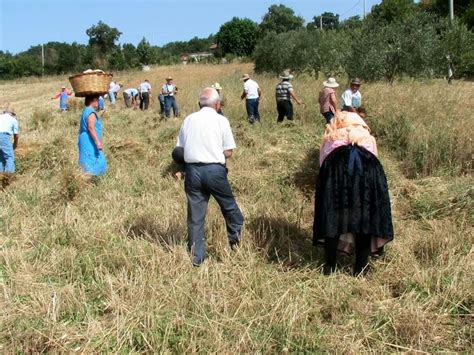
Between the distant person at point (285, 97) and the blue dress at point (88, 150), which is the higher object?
the distant person at point (285, 97)

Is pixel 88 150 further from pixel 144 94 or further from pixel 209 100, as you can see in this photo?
pixel 144 94

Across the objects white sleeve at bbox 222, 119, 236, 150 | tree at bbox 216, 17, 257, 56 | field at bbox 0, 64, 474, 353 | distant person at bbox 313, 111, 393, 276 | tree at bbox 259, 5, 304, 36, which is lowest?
field at bbox 0, 64, 474, 353

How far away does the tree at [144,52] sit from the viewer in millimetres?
67894

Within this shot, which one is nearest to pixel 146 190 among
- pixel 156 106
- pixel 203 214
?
pixel 203 214

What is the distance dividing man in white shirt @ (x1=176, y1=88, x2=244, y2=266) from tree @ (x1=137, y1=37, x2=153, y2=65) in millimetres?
65767

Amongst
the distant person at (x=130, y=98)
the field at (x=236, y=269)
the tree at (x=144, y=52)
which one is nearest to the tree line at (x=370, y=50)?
the tree at (x=144, y=52)

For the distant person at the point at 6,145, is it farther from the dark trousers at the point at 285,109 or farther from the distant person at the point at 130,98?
the distant person at the point at 130,98

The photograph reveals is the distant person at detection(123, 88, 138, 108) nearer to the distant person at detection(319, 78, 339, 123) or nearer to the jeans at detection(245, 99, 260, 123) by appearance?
the jeans at detection(245, 99, 260, 123)

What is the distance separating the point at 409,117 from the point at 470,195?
4082mm

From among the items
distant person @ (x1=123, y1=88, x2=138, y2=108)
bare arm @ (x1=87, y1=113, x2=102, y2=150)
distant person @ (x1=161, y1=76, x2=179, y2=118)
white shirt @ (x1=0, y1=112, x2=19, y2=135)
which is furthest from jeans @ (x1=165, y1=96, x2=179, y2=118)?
bare arm @ (x1=87, y1=113, x2=102, y2=150)

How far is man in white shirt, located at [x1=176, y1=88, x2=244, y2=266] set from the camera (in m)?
4.43

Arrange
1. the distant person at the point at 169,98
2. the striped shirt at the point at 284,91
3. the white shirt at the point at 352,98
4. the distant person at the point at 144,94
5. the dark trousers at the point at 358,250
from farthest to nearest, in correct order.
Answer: the distant person at the point at 144,94 < the distant person at the point at 169,98 < the striped shirt at the point at 284,91 < the white shirt at the point at 352,98 < the dark trousers at the point at 358,250

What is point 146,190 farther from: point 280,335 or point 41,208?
point 280,335

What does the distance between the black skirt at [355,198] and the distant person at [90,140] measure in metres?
3.63
